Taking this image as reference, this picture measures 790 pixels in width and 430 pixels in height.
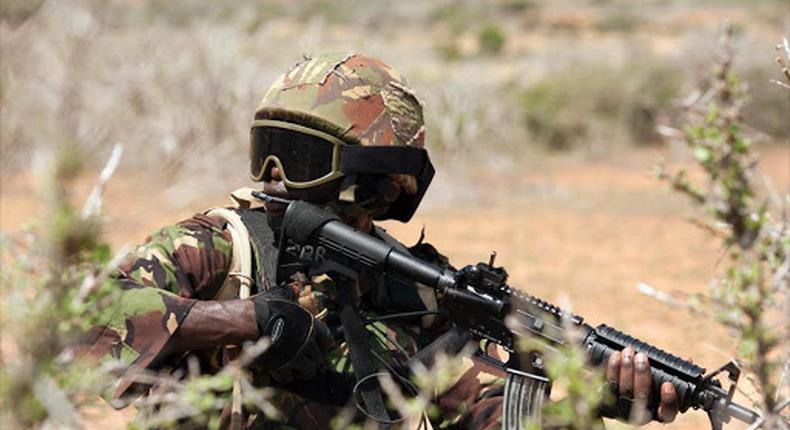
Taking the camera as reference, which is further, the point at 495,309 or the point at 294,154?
the point at 294,154

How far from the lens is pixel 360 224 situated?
3.17m

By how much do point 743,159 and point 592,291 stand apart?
26.0ft

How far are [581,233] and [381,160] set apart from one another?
11.6 m

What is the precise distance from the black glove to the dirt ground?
2792mm

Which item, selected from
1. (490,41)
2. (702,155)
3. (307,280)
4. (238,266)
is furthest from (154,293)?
(490,41)

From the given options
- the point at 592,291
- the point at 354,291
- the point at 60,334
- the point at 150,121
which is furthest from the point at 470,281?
the point at 150,121

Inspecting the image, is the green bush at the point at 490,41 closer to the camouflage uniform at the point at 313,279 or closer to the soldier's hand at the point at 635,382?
the camouflage uniform at the point at 313,279

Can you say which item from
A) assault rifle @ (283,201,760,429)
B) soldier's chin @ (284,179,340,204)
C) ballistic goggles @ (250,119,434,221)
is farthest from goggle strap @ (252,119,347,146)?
assault rifle @ (283,201,760,429)

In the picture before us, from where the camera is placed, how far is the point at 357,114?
10.2 ft

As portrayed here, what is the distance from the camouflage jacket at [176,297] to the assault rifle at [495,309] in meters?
0.16

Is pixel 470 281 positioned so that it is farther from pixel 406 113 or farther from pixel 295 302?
pixel 406 113

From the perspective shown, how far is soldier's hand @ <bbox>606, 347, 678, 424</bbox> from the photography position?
265 centimetres

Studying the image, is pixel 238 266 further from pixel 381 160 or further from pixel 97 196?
pixel 97 196

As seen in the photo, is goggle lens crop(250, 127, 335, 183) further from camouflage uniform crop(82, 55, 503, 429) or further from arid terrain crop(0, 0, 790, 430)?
arid terrain crop(0, 0, 790, 430)
